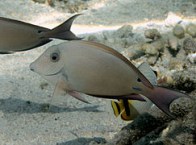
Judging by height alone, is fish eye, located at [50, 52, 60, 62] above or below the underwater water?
above

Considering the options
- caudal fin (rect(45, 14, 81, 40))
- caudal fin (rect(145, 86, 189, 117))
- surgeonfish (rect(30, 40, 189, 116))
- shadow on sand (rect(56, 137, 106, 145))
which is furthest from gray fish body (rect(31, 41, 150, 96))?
shadow on sand (rect(56, 137, 106, 145))

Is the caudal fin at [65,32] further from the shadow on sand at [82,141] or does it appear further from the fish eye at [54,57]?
the shadow on sand at [82,141]

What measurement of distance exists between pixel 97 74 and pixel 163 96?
0.37 metres

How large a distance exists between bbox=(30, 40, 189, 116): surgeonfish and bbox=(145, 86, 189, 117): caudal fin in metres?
0.05

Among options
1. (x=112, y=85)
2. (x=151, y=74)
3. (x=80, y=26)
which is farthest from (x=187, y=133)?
(x=80, y=26)

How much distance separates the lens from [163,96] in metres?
1.81

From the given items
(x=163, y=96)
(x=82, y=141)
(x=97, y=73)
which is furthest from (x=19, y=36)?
(x=163, y=96)

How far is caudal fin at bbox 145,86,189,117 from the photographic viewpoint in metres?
1.79

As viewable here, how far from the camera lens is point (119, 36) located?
239 inches

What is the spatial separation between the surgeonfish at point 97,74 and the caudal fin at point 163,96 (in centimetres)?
A: 5

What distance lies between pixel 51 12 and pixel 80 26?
0.83 meters

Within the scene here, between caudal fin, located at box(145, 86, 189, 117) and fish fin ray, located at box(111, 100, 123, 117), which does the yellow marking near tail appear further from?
caudal fin, located at box(145, 86, 189, 117)

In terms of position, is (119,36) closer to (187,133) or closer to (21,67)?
(21,67)

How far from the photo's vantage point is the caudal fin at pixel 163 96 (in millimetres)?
1785
